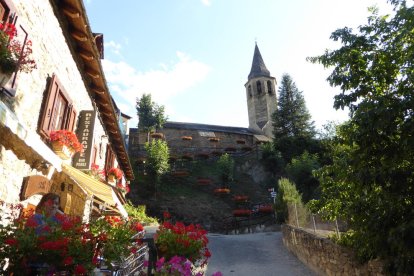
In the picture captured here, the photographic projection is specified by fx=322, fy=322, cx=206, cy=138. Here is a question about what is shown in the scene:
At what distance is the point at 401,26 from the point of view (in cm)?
571

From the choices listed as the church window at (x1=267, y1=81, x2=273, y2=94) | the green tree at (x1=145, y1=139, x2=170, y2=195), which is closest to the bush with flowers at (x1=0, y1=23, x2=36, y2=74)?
the green tree at (x1=145, y1=139, x2=170, y2=195)

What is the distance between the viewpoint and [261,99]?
1927 inches

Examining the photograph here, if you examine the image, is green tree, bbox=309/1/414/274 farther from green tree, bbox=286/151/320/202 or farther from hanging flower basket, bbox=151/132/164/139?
hanging flower basket, bbox=151/132/164/139

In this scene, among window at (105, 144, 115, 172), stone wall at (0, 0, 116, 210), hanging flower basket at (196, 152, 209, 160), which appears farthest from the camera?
hanging flower basket at (196, 152, 209, 160)

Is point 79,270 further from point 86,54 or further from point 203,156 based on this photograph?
point 203,156

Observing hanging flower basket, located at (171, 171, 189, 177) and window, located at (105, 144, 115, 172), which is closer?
window, located at (105, 144, 115, 172)

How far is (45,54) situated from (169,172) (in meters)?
25.0

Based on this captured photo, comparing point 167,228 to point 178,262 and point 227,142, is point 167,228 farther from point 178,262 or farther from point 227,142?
point 227,142

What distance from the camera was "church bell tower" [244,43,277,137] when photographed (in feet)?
156

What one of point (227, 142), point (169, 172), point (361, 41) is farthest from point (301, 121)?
point (361, 41)

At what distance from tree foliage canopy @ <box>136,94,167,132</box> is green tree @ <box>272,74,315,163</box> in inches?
521

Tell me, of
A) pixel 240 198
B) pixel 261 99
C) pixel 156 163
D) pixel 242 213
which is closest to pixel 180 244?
pixel 242 213

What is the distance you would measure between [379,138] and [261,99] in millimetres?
44525

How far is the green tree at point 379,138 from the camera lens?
4746 millimetres
